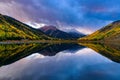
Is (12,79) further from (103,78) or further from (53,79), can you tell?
(103,78)

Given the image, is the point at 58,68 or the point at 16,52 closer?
the point at 58,68

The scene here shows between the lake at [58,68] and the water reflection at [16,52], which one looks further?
the water reflection at [16,52]

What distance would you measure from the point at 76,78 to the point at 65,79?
198 centimetres

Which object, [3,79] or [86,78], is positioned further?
[86,78]

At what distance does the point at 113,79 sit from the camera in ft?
111

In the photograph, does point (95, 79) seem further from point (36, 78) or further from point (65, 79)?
point (36, 78)

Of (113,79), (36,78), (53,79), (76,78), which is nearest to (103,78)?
(113,79)

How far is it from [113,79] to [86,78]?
3753 mm

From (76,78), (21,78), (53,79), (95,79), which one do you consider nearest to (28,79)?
(21,78)

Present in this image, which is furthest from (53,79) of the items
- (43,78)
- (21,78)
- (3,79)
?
(3,79)

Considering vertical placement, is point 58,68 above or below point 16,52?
below

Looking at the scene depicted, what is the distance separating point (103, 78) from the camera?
3444cm

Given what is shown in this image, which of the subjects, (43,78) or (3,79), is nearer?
(3,79)

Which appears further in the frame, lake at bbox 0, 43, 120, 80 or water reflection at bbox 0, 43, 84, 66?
water reflection at bbox 0, 43, 84, 66
